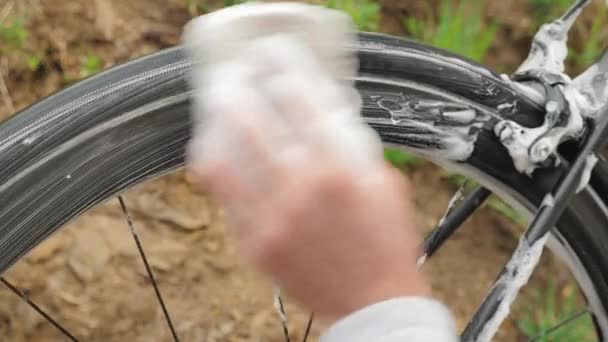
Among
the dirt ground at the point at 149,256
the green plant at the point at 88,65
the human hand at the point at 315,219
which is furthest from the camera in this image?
the green plant at the point at 88,65

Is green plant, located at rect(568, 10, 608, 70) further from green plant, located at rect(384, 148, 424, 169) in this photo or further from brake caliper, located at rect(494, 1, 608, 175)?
brake caliper, located at rect(494, 1, 608, 175)

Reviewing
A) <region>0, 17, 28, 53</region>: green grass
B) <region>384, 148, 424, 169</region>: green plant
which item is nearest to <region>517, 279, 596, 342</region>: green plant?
<region>384, 148, 424, 169</region>: green plant

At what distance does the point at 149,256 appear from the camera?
1.06 m

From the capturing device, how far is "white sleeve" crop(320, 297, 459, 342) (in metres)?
0.34

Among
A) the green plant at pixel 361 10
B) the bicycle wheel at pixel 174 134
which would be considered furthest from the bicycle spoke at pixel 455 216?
the green plant at pixel 361 10

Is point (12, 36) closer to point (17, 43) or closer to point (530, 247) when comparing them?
point (17, 43)

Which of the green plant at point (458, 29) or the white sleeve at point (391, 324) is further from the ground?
the green plant at point (458, 29)

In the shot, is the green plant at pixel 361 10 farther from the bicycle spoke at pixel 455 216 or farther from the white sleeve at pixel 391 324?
the white sleeve at pixel 391 324

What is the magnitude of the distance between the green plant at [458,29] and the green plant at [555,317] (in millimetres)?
438

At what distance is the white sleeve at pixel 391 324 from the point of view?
34cm

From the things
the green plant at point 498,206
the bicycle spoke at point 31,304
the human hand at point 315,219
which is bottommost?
the human hand at point 315,219

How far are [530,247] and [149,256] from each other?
1.93 ft

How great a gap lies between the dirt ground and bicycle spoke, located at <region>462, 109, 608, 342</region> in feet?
1.04

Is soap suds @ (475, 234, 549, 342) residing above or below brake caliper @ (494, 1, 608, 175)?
below
